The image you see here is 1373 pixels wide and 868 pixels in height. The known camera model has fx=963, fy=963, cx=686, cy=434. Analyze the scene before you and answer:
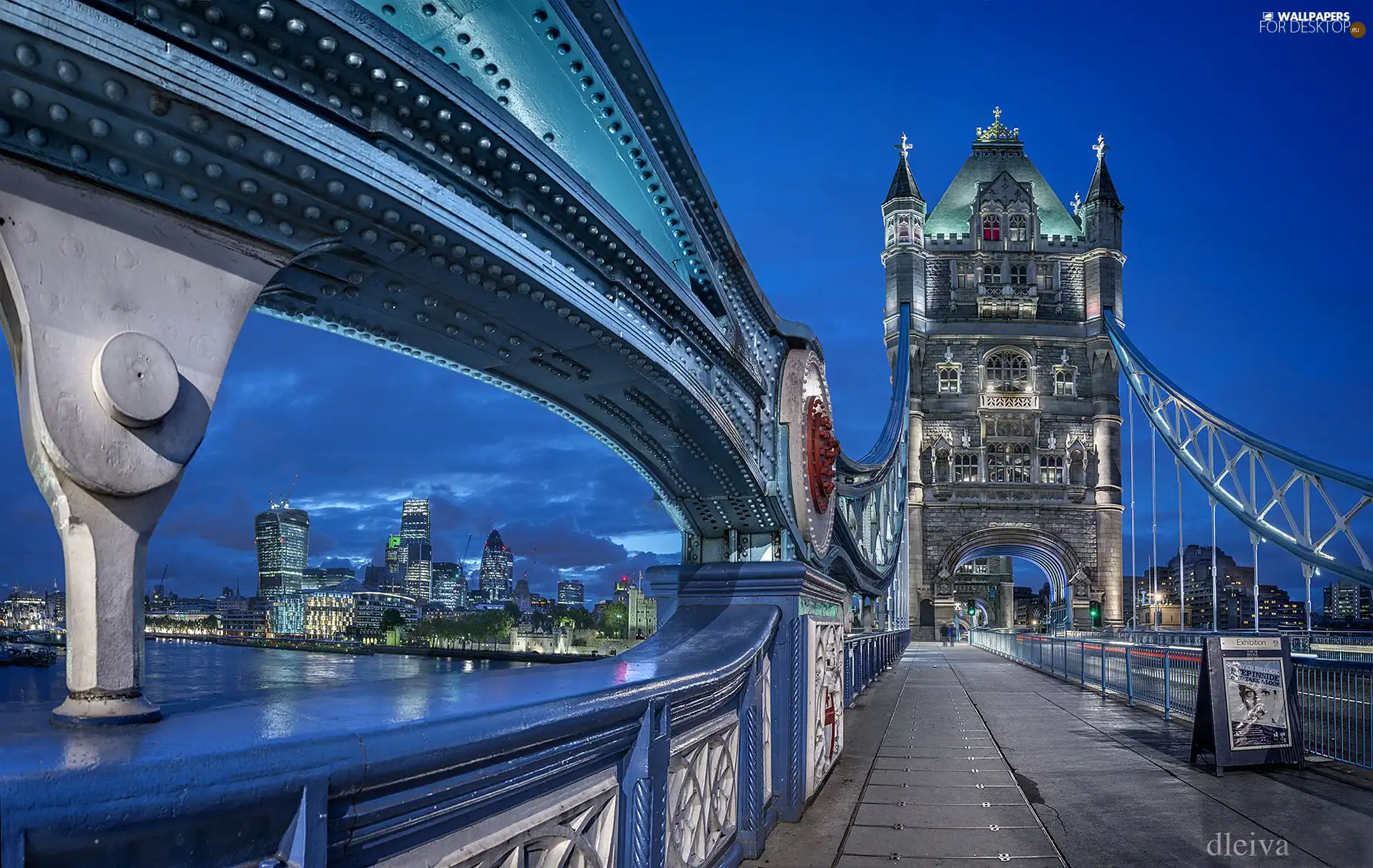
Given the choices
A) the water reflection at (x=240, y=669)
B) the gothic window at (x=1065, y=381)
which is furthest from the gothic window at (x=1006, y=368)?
the water reflection at (x=240, y=669)

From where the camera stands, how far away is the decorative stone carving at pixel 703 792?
3.28 metres

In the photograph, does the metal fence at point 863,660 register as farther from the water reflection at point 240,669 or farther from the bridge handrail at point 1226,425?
the bridge handrail at point 1226,425

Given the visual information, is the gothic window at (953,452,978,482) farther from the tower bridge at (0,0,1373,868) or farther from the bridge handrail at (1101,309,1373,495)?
the tower bridge at (0,0,1373,868)

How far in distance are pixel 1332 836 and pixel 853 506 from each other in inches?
715

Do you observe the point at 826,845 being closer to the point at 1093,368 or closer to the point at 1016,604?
the point at 1093,368

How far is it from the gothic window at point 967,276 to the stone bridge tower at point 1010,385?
0.06 metres

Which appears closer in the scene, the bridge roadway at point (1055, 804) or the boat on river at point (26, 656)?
the bridge roadway at point (1055, 804)

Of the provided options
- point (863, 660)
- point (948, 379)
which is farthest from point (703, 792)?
point (948, 379)

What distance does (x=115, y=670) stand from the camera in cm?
196

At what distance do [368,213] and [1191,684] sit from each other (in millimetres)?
10334

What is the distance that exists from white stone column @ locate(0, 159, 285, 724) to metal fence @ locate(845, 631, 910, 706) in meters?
9.17

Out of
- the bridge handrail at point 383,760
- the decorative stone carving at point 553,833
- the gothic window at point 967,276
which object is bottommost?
the decorative stone carving at point 553,833

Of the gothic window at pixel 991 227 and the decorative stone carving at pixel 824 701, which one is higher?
the gothic window at pixel 991 227

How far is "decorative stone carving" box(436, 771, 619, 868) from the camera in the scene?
1.95 m
